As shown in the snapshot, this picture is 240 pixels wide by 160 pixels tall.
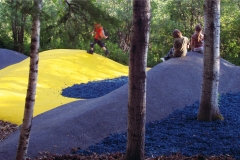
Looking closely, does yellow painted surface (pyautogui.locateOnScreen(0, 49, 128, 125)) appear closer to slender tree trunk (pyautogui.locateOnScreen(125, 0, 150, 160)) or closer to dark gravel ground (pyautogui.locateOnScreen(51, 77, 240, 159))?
dark gravel ground (pyautogui.locateOnScreen(51, 77, 240, 159))

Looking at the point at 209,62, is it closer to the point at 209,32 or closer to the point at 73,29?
the point at 209,32

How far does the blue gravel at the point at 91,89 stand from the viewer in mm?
11734

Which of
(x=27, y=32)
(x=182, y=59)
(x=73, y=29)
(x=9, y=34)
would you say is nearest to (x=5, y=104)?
(x=182, y=59)

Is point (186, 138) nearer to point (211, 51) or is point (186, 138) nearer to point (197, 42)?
point (211, 51)

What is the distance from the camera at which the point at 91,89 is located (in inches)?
487

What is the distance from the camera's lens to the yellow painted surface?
9.79 metres

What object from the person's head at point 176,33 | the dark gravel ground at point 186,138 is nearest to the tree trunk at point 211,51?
the dark gravel ground at point 186,138

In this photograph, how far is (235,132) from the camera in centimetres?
614

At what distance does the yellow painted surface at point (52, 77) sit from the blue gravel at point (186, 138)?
3565mm

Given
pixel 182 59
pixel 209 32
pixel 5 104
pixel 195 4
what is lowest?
pixel 5 104

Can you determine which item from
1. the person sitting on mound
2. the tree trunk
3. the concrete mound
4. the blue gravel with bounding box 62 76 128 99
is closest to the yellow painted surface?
the blue gravel with bounding box 62 76 128 99

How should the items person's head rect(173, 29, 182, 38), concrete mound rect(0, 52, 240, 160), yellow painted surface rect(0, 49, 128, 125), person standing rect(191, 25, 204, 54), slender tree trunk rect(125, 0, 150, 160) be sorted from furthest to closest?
person standing rect(191, 25, 204, 54) → person's head rect(173, 29, 182, 38) → yellow painted surface rect(0, 49, 128, 125) → concrete mound rect(0, 52, 240, 160) → slender tree trunk rect(125, 0, 150, 160)

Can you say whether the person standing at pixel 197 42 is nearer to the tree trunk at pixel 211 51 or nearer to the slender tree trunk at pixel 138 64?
the tree trunk at pixel 211 51

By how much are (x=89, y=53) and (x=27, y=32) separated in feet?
28.5
